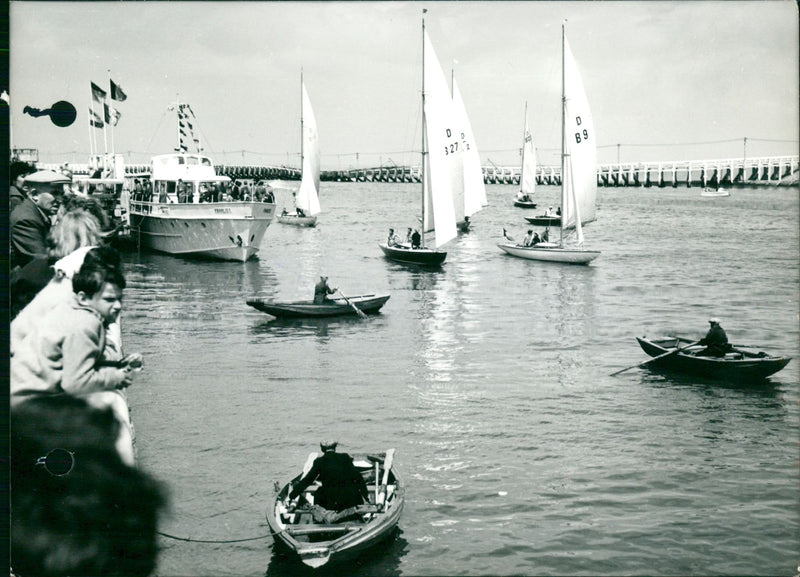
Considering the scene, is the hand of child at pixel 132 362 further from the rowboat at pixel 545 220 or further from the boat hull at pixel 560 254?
the rowboat at pixel 545 220

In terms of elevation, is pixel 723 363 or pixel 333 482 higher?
pixel 333 482

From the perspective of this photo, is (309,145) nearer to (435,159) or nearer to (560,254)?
(435,159)

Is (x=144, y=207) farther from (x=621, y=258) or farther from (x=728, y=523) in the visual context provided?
(x=728, y=523)

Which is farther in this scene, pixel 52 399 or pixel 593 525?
pixel 593 525

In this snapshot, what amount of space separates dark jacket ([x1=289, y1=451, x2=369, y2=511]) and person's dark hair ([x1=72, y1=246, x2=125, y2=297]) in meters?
7.77

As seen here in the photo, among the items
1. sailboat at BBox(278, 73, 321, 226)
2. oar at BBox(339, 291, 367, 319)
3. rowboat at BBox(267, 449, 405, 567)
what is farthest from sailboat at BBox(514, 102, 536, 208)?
rowboat at BBox(267, 449, 405, 567)

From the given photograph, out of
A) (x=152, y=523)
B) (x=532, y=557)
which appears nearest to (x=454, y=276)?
(x=532, y=557)

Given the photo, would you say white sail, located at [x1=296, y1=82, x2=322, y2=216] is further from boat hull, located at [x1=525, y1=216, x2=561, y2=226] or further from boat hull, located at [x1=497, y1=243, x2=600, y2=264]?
boat hull, located at [x1=497, y1=243, x2=600, y2=264]

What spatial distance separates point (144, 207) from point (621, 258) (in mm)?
35117

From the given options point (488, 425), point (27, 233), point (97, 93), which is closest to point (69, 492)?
point (27, 233)

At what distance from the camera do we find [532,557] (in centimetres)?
1362

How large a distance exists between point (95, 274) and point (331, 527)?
Answer: 815 cm

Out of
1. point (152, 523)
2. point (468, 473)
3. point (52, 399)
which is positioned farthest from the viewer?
point (468, 473)

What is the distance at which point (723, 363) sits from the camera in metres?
23.6
